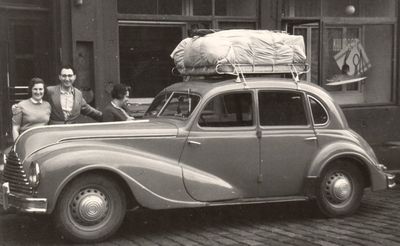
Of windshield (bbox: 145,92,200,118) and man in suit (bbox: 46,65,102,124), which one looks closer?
windshield (bbox: 145,92,200,118)

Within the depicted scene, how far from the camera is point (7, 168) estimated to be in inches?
258

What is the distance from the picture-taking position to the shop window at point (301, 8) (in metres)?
12.5

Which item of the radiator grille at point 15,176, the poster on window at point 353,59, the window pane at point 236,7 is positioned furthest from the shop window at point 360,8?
the radiator grille at point 15,176

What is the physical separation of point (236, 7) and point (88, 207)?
679 cm

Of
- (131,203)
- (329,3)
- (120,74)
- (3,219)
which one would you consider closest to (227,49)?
(131,203)

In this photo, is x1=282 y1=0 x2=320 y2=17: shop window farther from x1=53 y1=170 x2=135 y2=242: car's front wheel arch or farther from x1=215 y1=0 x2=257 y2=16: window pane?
x1=53 y1=170 x2=135 y2=242: car's front wheel arch

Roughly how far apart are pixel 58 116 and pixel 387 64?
26.8 ft

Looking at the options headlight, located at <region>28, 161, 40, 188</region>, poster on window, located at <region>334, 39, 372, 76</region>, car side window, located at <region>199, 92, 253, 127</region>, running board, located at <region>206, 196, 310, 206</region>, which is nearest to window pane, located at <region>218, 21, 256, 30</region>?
poster on window, located at <region>334, 39, 372, 76</region>

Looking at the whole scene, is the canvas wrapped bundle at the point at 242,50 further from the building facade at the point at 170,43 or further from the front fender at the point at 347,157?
the building facade at the point at 170,43

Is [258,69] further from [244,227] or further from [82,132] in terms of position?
[82,132]

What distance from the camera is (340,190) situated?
287 inches

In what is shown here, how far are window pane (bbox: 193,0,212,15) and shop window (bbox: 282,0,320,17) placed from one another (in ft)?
5.13

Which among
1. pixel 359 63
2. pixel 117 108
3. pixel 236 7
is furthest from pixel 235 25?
pixel 117 108

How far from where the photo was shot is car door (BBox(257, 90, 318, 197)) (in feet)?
23.2
